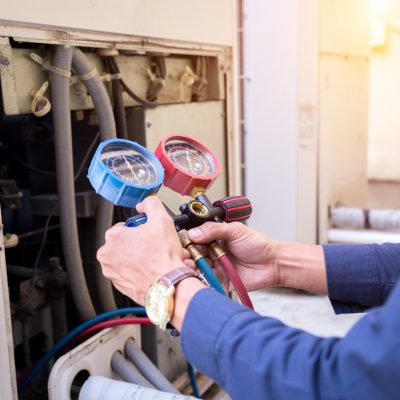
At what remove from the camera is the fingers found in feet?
2.66

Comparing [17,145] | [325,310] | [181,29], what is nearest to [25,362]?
[17,145]

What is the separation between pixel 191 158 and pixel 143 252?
0.90ft

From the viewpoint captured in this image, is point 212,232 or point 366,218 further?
point 366,218

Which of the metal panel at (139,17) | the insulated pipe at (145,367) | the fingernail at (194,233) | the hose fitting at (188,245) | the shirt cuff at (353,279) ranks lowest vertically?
the insulated pipe at (145,367)

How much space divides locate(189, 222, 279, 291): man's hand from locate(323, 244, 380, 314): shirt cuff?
0.11 m

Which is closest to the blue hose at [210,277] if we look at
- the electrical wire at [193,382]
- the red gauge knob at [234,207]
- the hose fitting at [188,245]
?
the hose fitting at [188,245]

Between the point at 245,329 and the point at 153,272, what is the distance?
171 millimetres

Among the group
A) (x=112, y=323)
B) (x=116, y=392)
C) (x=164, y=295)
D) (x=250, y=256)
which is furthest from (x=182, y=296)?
(x=112, y=323)

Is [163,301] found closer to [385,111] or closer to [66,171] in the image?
[66,171]

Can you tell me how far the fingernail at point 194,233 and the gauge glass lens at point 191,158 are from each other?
0.36 feet

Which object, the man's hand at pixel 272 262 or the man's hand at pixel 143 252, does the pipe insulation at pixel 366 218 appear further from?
the man's hand at pixel 143 252

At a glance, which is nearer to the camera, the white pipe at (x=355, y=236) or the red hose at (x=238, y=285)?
the red hose at (x=238, y=285)

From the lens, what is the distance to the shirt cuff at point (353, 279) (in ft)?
3.29

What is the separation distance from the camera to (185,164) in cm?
96
